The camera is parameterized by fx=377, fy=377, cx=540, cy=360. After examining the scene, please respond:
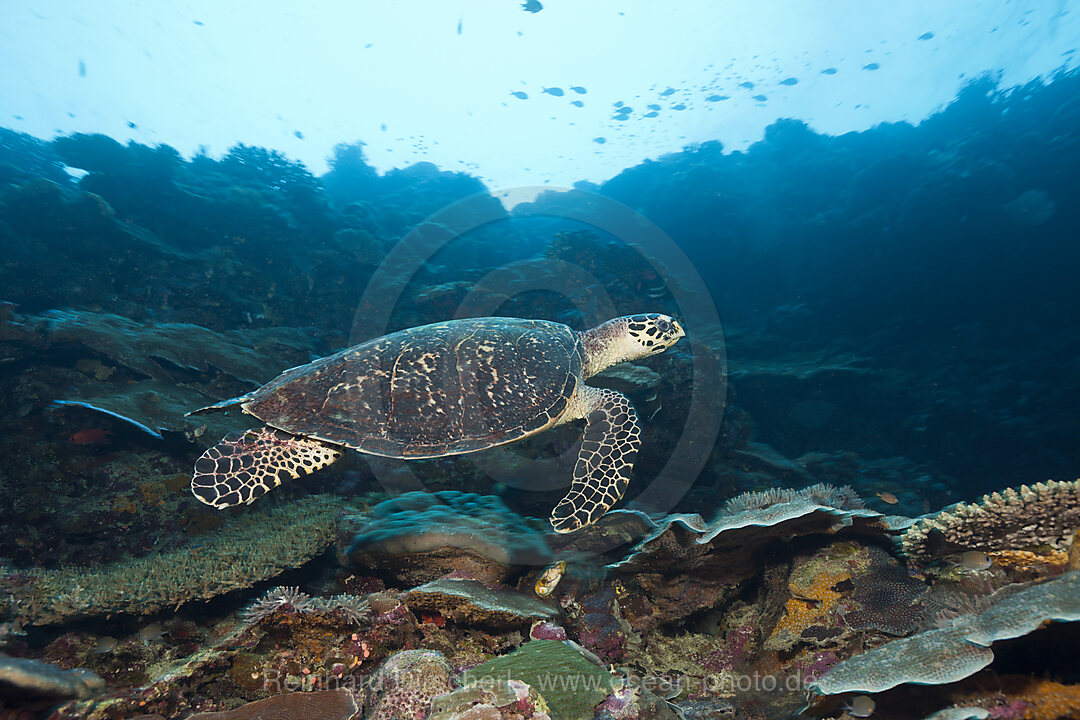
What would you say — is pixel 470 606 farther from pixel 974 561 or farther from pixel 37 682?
pixel 974 561

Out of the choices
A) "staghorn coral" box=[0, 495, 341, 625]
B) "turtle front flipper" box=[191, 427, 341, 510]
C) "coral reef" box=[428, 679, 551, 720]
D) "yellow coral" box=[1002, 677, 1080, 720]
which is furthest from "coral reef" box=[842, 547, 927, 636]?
"staghorn coral" box=[0, 495, 341, 625]

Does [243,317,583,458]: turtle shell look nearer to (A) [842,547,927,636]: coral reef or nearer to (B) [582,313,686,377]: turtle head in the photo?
(B) [582,313,686,377]: turtle head

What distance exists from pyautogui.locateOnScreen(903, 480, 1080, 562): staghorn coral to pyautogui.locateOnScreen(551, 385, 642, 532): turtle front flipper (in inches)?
90.4

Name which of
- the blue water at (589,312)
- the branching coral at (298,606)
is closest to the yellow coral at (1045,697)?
the branching coral at (298,606)

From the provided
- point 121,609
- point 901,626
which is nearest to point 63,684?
point 121,609

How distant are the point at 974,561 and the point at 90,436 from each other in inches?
401

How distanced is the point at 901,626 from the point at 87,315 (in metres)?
13.5

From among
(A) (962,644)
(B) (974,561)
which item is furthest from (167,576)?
(B) (974,561)

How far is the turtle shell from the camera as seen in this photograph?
11.7ft

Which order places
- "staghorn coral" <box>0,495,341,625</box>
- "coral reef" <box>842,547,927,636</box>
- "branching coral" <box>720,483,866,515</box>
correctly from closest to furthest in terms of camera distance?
"coral reef" <box>842,547,927,636</box> → "staghorn coral" <box>0,495,341,625</box> → "branching coral" <box>720,483,866,515</box>

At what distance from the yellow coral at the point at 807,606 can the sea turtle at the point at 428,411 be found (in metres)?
1.62

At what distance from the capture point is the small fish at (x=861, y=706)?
1.71 metres

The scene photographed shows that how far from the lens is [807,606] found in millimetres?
2564

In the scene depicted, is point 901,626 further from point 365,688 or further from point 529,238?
point 529,238
